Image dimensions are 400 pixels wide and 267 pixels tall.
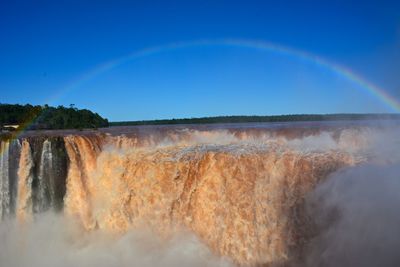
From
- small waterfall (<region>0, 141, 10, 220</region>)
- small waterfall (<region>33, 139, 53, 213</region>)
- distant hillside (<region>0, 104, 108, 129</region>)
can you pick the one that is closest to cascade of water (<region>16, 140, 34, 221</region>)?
small waterfall (<region>33, 139, 53, 213</region>)

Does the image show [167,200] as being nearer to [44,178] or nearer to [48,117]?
[44,178]

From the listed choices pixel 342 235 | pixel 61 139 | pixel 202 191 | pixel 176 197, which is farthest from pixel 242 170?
pixel 61 139

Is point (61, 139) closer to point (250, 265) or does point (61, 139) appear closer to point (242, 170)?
point (242, 170)

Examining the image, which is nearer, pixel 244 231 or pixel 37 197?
pixel 244 231

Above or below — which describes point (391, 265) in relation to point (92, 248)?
above

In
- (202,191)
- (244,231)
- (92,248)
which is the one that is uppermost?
(202,191)

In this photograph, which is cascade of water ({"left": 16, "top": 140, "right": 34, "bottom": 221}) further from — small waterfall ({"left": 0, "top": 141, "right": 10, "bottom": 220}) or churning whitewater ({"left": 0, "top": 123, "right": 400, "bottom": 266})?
small waterfall ({"left": 0, "top": 141, "right": 10, "bottom": 220})

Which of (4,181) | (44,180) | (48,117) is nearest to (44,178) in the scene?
(44,180)

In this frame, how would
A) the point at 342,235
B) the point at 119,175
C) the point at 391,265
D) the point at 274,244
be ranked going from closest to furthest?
1. the point at 391,265
2. the point at 342,235
3. the point at 274,244
4. the point at 119,175
